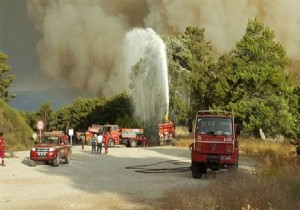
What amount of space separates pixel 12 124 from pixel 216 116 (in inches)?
1036

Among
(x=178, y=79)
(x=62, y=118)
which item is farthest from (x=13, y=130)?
(x=62, y=118)

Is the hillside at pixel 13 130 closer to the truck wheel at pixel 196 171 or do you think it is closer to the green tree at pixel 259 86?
the green tree at pixel 259 86

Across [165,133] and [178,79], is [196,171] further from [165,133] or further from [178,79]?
[178,79]

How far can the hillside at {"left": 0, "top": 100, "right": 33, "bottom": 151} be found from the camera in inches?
1454

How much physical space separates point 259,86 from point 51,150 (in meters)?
22.4

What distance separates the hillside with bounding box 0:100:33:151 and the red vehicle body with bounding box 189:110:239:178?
2308 centimetres

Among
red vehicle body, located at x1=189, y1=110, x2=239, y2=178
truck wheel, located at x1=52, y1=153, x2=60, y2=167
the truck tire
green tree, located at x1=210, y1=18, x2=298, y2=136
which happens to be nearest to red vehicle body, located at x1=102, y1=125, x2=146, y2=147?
green tree, located at x1=210, y1=18, x2=298, y2=136

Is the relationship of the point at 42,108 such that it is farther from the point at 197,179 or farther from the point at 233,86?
the point at 197,179

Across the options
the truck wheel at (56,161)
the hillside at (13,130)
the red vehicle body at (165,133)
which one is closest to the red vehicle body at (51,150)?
the truck wheel at (56,161)

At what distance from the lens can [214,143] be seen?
1655cm

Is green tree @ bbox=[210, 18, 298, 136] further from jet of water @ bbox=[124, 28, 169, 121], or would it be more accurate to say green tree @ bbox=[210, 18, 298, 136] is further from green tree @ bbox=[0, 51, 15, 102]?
green tree @ bbox=[0, 51, 15, 102]

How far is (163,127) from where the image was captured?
4284cm

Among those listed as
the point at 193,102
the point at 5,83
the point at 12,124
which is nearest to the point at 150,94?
the point at 193,102

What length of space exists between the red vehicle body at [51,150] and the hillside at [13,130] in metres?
14.0
